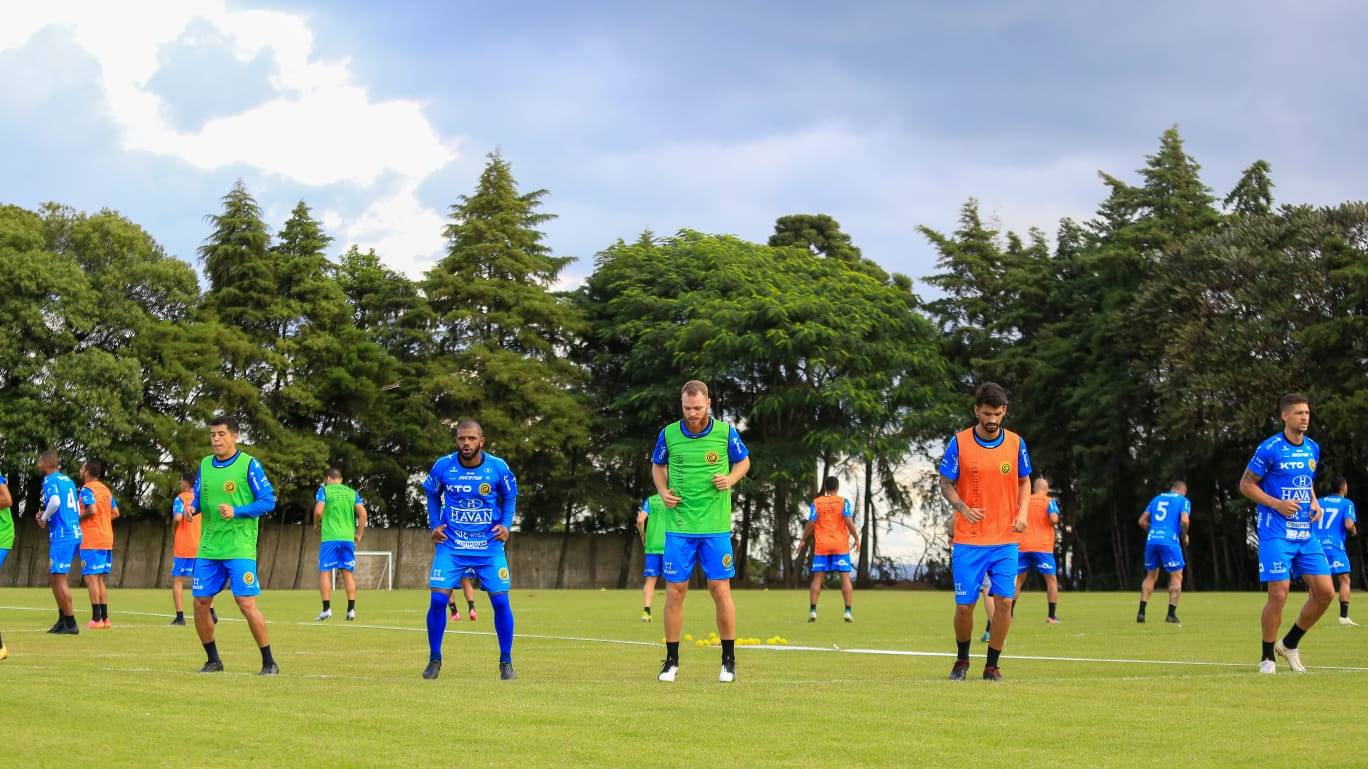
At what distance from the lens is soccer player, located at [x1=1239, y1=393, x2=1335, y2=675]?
1230 cm

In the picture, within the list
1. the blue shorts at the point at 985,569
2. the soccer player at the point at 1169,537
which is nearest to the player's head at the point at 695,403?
the blue shorts at the point at 985,569

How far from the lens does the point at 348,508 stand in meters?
25.0

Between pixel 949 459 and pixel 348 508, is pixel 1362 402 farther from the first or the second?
pixel 949 459

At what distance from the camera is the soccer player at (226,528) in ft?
41.2

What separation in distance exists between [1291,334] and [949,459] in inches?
1559

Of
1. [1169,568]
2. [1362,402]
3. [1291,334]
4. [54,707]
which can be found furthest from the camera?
[1291,334]

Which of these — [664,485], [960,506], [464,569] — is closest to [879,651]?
[960,506]

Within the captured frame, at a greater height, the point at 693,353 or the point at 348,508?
the point at 693,353

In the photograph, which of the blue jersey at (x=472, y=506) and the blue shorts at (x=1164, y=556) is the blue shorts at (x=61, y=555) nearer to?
the blue jersey at (x=472, y=506)

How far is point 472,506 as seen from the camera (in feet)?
40.7

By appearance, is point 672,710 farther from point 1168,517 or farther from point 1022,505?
point 1168,517

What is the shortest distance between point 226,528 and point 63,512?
7649mm

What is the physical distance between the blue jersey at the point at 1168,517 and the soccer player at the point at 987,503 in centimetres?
1260

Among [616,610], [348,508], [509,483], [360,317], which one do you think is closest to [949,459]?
[509,483]
